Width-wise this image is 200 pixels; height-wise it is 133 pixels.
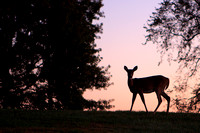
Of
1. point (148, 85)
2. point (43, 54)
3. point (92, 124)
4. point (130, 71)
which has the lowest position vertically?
point (92, 124)

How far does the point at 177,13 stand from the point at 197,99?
5694 mm

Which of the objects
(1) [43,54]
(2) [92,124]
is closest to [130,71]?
(2) [92,124]

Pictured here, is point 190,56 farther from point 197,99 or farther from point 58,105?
point 58,105

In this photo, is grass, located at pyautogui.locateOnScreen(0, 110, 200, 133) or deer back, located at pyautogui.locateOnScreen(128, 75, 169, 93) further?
deer back, located at pyautogui.locateOnScreen(128, 75, 169, 93)

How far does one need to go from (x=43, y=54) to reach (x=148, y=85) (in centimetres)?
934

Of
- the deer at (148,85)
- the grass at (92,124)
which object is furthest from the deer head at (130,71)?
the grass at (92,124)

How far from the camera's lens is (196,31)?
2089 cm

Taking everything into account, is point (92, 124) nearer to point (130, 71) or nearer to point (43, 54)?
point (130, 71)

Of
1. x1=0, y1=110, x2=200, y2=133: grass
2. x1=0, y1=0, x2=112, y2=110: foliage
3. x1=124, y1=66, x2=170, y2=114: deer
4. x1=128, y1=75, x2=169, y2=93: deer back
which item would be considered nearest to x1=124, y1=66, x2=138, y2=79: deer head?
x1=124, y1=66, x2=170, y2=114: deer

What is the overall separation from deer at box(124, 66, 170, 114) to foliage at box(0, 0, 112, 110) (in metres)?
7.21

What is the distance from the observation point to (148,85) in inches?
709

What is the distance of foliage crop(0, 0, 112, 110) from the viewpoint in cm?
2350

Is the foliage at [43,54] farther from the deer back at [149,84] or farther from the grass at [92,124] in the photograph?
the grass at [92,124]

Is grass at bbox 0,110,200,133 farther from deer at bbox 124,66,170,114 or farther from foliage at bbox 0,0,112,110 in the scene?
foliage at bbox 0,0,112,110
